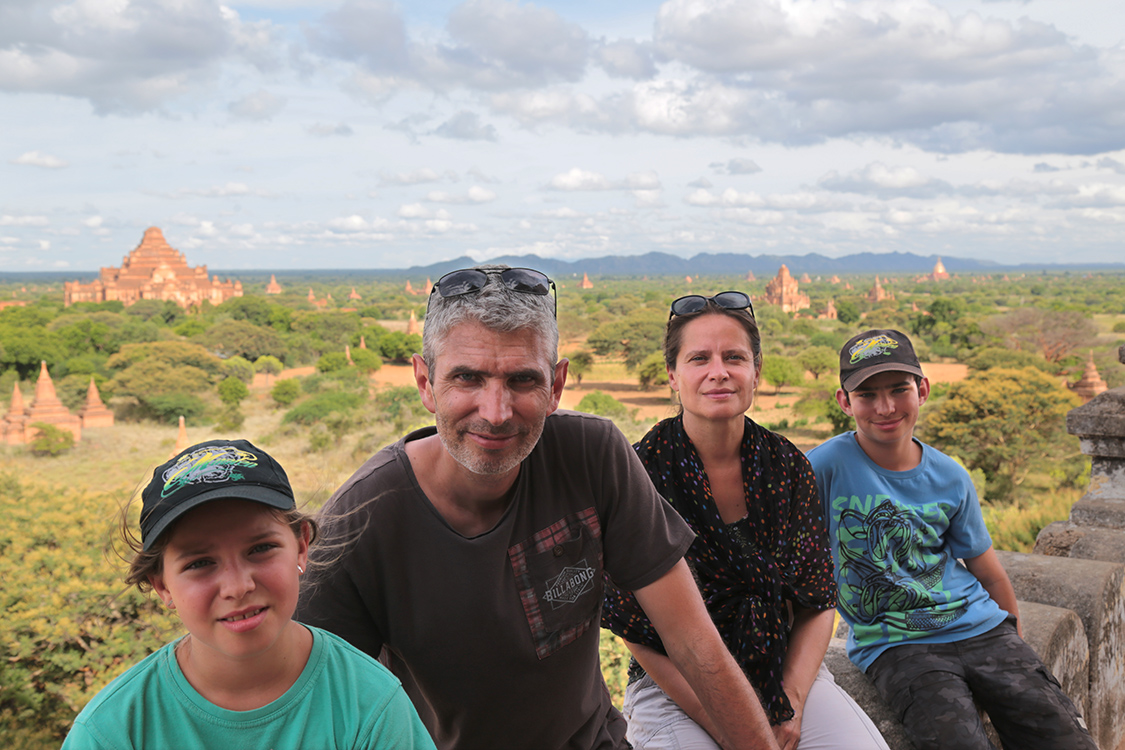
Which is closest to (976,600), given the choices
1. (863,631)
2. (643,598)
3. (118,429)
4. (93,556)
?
(863,631)

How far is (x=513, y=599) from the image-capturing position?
1583 mm

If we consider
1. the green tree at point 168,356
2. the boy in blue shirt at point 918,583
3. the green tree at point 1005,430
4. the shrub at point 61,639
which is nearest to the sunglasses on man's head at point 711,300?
the boy in blue shirt at point 918,583

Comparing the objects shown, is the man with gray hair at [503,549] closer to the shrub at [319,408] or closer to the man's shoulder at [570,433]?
the man's shoulder at [570,433]

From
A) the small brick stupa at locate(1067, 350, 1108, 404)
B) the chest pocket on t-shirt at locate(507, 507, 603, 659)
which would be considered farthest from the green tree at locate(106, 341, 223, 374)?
the chest pocket on t-shirt at locate(507, 507, 603, 659)

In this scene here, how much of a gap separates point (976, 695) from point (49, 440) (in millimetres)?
36888

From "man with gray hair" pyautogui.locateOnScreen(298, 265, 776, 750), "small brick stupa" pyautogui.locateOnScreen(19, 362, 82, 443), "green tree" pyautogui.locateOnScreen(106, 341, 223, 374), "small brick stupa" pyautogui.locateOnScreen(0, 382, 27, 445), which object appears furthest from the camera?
"green tree" pyautogui.locateOnScreen(106, 341, 223, 374)

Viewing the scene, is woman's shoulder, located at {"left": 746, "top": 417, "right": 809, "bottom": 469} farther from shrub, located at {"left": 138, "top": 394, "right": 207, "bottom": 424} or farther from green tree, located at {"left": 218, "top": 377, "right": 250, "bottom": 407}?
green tree, located at {"left": 218, "top": 377, "right": 250, "bottom": 407}

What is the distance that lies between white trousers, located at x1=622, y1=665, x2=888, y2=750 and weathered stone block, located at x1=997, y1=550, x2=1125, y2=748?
139 centimetres

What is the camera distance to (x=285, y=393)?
143ft

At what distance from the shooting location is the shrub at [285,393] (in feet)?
142

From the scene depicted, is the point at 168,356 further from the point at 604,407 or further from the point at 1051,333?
the point at 1051,333

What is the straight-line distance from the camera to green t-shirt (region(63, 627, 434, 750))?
117 cm

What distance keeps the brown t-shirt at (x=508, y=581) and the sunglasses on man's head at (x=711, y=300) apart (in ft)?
1.80

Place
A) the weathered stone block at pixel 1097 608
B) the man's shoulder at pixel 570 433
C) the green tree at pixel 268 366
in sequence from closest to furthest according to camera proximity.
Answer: the man's shoulder at pixel 570 433 → the weathered stone block at pixel 1097 608 → the green tree at pixel 268 366
